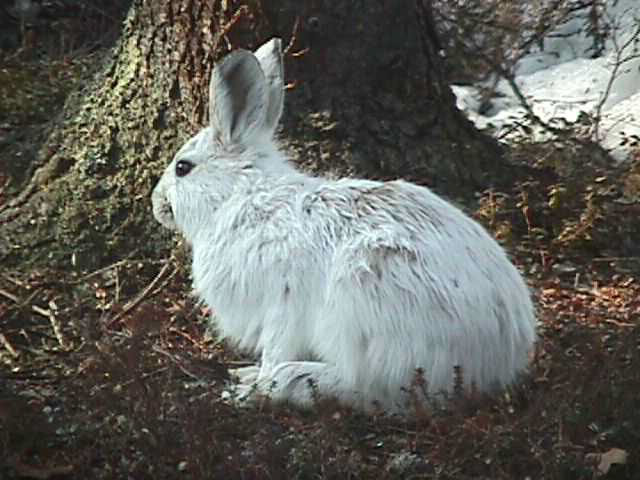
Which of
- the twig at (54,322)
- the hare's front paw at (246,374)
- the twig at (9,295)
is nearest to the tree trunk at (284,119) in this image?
the twig at (9,295)

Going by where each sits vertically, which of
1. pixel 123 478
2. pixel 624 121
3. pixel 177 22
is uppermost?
pixel 177 22

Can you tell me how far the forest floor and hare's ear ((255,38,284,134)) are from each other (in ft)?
2.39

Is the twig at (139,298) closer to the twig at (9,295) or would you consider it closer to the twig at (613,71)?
the twig at (9,295)

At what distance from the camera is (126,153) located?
603 centimetres

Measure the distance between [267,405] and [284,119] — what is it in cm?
180

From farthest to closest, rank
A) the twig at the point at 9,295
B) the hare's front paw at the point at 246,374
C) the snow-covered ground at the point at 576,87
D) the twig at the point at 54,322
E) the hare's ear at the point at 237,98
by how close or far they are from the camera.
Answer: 1. the snow-covered ground at the point at 576,87
2. the twig at the point at 9,295
3. the twig at the point at 54,322
4. the hare's ear at the point at 237,98
5. the hare's front paw at the point at 246,374

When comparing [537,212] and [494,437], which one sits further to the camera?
[537,212]

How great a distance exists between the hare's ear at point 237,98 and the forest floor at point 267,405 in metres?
0.68

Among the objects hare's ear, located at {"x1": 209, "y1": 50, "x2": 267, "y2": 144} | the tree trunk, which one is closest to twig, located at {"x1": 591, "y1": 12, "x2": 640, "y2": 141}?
the tree trunk

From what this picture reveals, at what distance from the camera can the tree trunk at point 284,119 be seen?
19.1 feet

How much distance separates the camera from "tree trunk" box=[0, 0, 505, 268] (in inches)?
229

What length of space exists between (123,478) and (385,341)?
879mm

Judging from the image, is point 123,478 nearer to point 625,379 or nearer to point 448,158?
point 625,379

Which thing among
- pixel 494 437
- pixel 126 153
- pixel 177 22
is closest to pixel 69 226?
pixel 126 153
